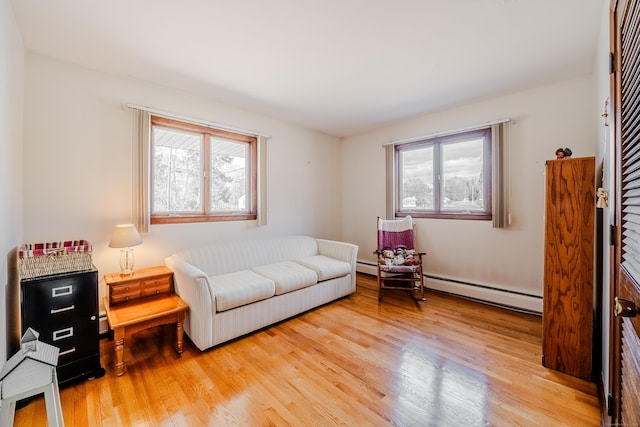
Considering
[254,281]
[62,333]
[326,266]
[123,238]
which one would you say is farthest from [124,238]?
[326,266]

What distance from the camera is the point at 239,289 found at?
2398 millimetres

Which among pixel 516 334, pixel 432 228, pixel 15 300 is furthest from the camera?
pixel 432 228

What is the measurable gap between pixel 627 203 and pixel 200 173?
3.41 meters

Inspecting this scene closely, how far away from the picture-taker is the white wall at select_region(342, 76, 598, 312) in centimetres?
269

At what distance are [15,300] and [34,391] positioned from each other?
1.53 metres

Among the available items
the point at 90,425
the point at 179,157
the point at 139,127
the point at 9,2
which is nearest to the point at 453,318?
the point at 90,425

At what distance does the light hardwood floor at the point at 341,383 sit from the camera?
153 cm

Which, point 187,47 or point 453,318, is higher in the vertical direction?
point 187,47

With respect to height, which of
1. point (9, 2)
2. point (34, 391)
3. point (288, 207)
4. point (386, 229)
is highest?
point (9, 2)

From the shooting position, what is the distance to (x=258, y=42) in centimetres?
205

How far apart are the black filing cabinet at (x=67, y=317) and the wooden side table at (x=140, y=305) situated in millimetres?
151

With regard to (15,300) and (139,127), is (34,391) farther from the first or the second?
(139,127)

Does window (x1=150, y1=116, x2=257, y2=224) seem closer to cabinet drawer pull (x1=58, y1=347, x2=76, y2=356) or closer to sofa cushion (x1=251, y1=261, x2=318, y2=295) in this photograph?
sofa cushion (x1=251, y1=261, x2=318, y2=295)

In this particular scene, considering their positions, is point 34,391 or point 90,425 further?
point 90,425
